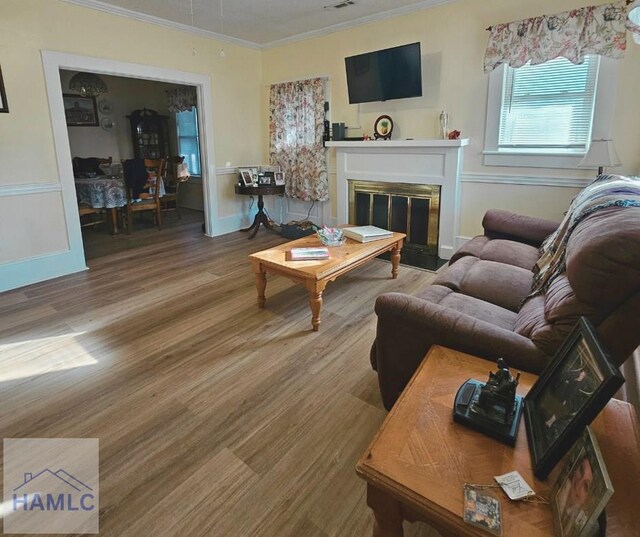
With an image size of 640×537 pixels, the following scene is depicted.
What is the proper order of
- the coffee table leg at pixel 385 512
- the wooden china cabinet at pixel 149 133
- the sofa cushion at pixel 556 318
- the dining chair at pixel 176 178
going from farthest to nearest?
the wooden china cabinet at pixel 149 133 → the dining chair at pixel 176 178 → the sofa cushion at pixel 556 318 → the coffee table leg at pixel 385 512

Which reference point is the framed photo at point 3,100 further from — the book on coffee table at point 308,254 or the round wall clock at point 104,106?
the round wall clock at point 104,106

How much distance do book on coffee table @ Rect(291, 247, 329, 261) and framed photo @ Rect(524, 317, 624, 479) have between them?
1.91 m

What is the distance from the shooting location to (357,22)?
4.41 m

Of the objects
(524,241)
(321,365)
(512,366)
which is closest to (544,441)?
(512,366)

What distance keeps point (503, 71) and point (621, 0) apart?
0.90 m

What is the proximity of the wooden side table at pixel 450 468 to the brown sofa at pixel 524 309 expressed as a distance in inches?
9.3

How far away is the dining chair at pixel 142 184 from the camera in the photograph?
5496mm

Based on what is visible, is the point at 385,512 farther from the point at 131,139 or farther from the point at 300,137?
the point at 131,139

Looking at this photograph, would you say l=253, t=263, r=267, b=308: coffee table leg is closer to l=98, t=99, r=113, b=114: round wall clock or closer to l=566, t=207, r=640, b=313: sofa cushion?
l=566, t=207, r=640, b=313: sofa cushion

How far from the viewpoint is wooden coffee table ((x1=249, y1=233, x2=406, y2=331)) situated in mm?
2650

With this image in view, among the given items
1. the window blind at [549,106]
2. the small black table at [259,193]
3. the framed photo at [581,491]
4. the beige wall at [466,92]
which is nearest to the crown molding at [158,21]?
the beige wall at [466,92]

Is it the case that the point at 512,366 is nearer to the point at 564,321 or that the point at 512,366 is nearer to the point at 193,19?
the point at 564,321

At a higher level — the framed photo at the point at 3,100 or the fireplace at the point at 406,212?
the framed photo at the point at 3,100

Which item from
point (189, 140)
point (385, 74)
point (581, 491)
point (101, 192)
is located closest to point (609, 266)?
point (581, 491)
